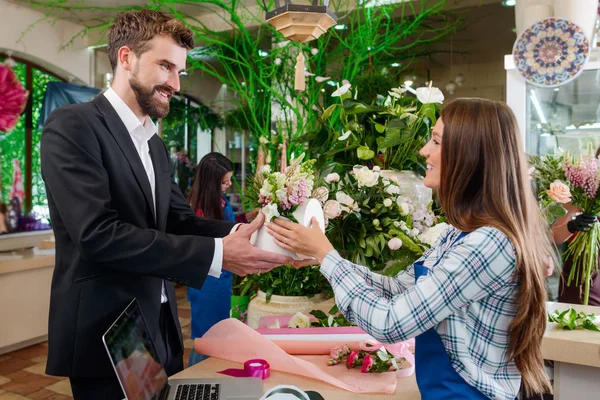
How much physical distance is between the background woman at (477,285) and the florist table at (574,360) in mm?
640

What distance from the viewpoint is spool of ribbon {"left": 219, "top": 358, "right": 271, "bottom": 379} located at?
1.32 meters

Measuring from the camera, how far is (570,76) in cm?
308

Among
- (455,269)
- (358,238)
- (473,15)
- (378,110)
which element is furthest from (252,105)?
(473,15)

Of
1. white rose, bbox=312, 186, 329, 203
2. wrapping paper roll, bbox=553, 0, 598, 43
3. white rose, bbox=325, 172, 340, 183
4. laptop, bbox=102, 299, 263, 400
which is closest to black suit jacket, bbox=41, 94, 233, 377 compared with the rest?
laptop, bbox=102, 299, 263, 400

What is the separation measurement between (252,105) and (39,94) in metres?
2.93

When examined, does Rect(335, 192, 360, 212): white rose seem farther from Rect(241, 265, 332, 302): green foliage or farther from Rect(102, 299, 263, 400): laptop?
Rect(102, 299, 263, 400): laptop

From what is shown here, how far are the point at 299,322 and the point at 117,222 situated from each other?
0.64m

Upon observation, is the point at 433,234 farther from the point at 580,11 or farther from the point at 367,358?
the point at 580,11

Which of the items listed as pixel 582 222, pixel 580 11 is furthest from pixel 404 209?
pixel 580 11

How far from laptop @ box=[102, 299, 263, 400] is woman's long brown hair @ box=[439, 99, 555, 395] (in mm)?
577

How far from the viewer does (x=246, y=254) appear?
1.39 meters

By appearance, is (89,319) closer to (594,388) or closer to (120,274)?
(120,274)

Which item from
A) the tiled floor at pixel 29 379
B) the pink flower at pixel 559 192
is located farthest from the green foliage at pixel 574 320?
the tiled floor at pixel 29 379

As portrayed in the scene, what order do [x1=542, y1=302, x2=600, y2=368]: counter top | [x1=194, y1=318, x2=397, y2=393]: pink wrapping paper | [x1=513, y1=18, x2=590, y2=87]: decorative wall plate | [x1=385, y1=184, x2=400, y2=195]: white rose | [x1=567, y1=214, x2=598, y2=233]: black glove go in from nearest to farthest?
[x1=194, y1=318, x2=397, y2=393]: pink wrapping paper
[x1=542, y1=302, x2=600, y2=368]: counter top
[x1=385, y1=184, x2=400, y2=195]: white rose
[x1=567, y1=214, x2=598, y2=233]: black glove
[x1=513, y1=18, x2=590, y2=87]: decorative wall plate
